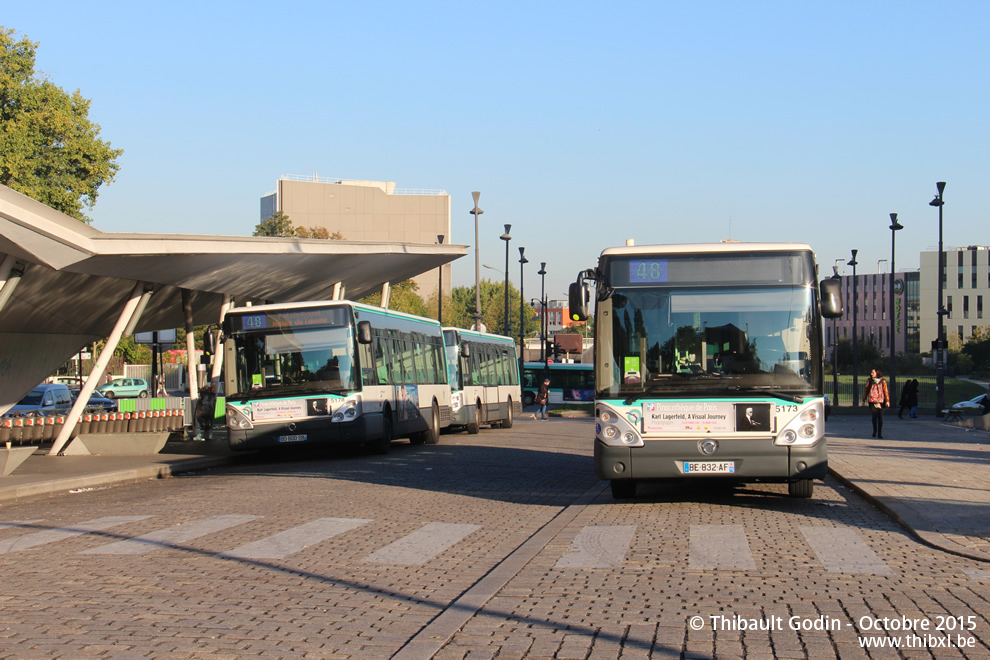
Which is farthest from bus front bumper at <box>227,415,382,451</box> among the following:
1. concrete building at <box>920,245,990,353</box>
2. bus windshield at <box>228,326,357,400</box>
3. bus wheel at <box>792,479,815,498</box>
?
concrete building at <box>920,245,990,353</box>

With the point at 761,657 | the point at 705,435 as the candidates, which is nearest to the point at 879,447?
the point at 705,435

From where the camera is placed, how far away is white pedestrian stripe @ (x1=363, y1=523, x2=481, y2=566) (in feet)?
29.1

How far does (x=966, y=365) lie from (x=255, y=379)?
10372cm

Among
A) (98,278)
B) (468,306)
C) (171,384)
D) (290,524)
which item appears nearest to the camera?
(290,524)

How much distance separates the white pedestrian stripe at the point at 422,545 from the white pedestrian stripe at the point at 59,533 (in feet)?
10.8

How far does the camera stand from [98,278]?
2216cm

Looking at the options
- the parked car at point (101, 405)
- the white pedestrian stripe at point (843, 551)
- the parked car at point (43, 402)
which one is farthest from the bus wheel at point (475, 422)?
the white pedestrian stripe at point (843, 551)

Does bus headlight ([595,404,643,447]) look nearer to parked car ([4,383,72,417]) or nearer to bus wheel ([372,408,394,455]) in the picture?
bus wheel ([372,408,394,455])

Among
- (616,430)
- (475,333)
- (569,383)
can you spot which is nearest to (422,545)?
(616,430)

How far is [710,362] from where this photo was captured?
460 inches

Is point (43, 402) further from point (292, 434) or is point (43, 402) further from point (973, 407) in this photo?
point (973, 407)

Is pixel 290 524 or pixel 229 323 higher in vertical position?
pixel 229 323

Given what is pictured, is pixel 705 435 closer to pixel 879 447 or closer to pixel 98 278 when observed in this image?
pixel 879 447

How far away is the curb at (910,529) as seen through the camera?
8664mm
